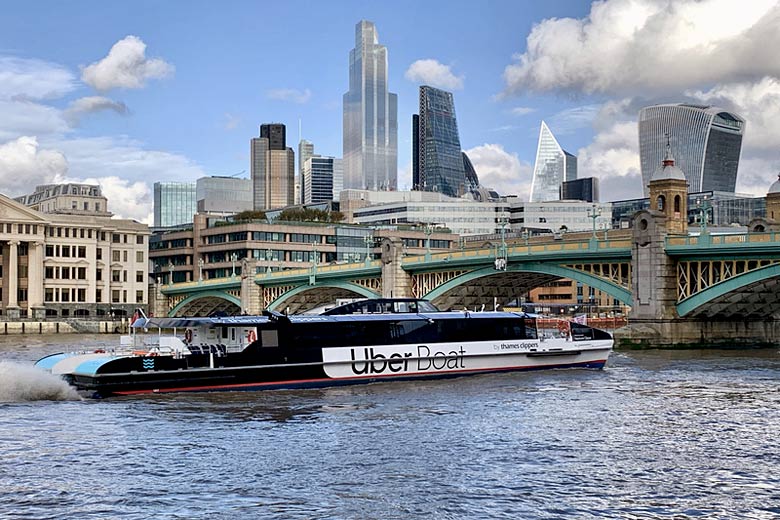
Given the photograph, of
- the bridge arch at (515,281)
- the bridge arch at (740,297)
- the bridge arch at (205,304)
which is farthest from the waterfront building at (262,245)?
the bridge arch at (740,297)

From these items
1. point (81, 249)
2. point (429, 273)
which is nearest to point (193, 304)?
point (81, 249)

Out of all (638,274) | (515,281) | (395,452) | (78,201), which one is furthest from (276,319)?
(78,201)

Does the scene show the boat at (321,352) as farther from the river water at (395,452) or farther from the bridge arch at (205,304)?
the bridge arch at (205,304)

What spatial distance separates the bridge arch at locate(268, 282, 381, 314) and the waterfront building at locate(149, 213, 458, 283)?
28398 millimetres

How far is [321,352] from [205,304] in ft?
333

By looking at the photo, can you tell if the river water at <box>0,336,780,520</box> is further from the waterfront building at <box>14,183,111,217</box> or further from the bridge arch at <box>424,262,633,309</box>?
the waterfront building at <box>14,183,111,217</box>

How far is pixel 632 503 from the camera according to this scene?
23.3 metres

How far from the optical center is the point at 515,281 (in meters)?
87.6

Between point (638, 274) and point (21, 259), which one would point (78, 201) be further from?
point (638, 274)

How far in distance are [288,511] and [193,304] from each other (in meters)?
125

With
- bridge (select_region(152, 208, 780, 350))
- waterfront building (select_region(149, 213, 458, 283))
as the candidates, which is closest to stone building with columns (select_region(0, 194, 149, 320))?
waterfront building (select_region(149, 213, 458, 283))

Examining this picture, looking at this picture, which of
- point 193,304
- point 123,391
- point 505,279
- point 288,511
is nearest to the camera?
point 288,511

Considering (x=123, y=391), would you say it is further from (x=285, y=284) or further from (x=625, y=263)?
(x=285, y=284)

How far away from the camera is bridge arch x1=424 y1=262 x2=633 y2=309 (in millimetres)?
72438
